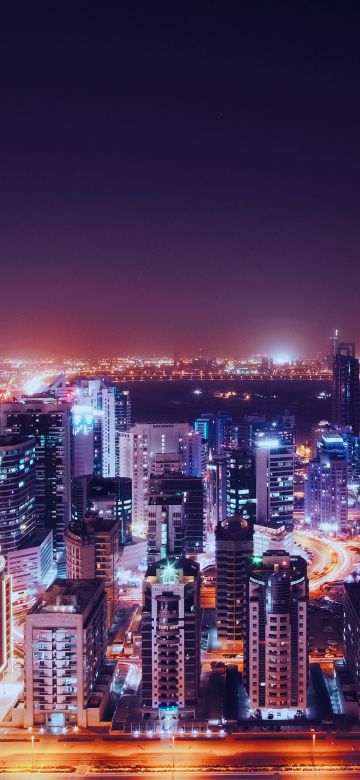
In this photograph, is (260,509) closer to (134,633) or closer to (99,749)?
(134,633)

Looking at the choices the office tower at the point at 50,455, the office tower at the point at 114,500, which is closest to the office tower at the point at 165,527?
the office tower at the point at 114,500

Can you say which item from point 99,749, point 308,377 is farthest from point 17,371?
point 99,749

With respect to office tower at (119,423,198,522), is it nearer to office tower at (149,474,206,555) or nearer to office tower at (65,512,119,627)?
office tower at (149,474,206,555)

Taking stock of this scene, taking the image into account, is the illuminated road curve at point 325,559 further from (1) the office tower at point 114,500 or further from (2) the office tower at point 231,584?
(1) the office tower at point 114,500

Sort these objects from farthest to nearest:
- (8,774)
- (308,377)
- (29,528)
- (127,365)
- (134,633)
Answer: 1. (127,365)
2. (308,377)
3. (29,528)
4. (134,633)
5. (8,774)

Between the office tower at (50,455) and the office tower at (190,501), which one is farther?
the office tower at (50,455)

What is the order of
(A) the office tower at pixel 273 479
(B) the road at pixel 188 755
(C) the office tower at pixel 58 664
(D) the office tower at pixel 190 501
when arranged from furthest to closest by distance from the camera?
(A) the office tower at pixel 273 479 < (D) the office tower at pixel 190 501 < (C) the office tower at pixel 58 664 < (B) the road at pixel 188 755

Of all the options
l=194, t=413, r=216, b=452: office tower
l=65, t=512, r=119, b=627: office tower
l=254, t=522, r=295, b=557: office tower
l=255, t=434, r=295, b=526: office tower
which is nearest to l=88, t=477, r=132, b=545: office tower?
l=65, t=512, r=119, b=627: office tower
